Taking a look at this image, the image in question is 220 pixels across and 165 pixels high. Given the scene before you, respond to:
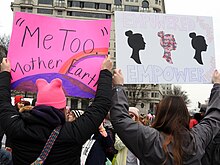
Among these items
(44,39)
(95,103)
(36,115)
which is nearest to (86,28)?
(44,39)

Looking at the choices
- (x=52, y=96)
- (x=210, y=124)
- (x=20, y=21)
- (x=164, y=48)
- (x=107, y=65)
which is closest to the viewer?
(x=52, y=96)

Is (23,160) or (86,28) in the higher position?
(86,28)

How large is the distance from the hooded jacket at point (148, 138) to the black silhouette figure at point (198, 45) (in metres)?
1.28

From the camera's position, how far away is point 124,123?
2.29 m

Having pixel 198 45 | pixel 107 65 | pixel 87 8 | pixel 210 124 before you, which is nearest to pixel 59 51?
pixel 107 65

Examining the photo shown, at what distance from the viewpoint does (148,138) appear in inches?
86.7

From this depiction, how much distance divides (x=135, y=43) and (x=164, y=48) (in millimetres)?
391

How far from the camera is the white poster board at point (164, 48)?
321 cm

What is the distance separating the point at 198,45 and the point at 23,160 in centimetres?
235

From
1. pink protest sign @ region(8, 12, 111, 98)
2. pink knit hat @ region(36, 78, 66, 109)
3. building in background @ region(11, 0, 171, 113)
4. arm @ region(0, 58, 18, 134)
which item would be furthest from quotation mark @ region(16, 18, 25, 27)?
building in background @ region(11, 0, 171, 113)

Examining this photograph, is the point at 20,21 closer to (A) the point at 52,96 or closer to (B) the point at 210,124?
(A) the point at 52,96

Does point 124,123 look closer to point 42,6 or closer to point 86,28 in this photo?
point 86,28

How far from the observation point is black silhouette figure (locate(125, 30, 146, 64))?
3.23 m

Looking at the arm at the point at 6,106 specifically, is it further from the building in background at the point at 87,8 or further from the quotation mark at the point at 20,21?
the building in background at the point at 87,8
